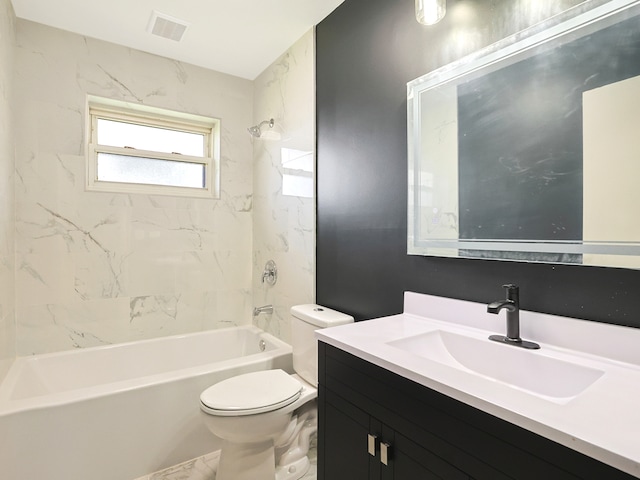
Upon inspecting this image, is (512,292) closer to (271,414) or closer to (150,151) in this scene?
(271,414)

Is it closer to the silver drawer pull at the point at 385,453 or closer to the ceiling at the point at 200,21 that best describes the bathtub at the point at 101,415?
the silver drawer pull at the point at 385,453

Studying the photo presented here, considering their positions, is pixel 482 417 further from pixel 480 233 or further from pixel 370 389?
pixel 480 233

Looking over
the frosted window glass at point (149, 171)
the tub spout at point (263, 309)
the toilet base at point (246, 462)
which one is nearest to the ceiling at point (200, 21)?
the frosted window glass at point (149, 171)

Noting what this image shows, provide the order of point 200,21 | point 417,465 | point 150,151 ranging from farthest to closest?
point 150,151
point 200,21
point 417,465

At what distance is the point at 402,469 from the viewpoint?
906mm

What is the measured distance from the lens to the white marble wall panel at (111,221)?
214cm

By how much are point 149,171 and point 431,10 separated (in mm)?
2166

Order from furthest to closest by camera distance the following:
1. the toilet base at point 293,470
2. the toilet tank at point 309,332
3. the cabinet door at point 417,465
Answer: the toilet tank at point 309,332 < the toilet base at point 293,470 < the cabinet door at point 417,465

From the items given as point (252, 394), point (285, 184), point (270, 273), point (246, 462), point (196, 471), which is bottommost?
point (196, 471)

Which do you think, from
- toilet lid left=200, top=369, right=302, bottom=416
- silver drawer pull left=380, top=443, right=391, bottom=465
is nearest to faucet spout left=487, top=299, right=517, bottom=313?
silver drawer pull left=380, top=443, right=391, bottom=465

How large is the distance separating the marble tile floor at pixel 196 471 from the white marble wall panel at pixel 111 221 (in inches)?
38.6

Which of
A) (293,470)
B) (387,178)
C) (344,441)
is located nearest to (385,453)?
(344,441)

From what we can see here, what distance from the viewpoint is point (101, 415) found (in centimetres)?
167

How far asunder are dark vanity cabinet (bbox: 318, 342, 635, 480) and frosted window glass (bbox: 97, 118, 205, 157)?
219 cm
